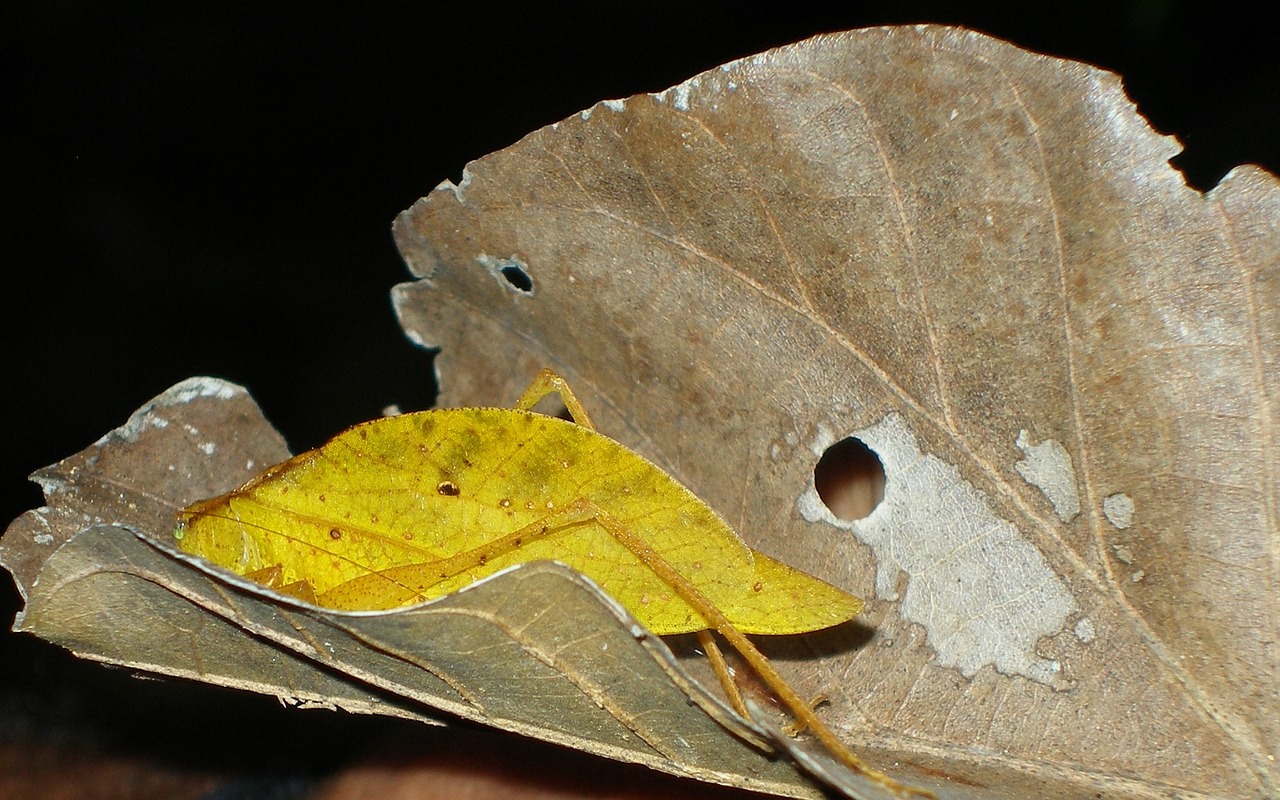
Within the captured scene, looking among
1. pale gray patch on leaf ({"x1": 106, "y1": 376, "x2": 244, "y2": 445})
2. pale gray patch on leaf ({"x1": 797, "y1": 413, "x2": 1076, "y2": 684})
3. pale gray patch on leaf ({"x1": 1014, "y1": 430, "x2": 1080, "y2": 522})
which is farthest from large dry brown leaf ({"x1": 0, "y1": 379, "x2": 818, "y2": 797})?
pale gray patch on leaf ({"x1": 1014, "y1": 430, "x2": 1080, "y2": 522})

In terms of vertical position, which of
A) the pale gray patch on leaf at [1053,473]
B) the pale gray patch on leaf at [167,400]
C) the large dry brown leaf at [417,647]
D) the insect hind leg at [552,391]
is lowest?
the large dry brown leaf at [417,647]

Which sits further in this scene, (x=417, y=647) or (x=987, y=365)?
(x=987, y=365)

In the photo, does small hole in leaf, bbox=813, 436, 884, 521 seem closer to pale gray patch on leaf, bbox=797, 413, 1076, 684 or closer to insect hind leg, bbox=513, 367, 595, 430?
pale gray patch on leaf, bbox=797, 413, 1076, 684

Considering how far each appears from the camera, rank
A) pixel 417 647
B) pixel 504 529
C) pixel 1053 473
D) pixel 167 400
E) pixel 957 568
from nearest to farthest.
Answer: pixel 417 647 → pixel 1053 473 → pixel 957 568 → pixel 504 529 → pixel 167 400

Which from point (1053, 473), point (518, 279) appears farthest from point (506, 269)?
point (1053, 473)

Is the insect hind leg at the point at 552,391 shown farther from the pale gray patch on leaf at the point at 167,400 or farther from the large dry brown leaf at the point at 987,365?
the pale gray patch on leaf at the point at 167,400

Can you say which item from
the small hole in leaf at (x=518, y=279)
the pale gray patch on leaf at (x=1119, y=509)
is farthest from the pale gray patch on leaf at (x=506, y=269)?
the pale gray patch on leaf at (x=1119, y=509)

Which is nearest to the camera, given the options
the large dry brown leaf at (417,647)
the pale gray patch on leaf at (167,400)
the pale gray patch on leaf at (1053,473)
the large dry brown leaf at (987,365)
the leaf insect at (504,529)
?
the large dry brown leaf at (417,647)

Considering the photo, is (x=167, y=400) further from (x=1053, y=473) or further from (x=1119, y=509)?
(x=1119, y=509)
